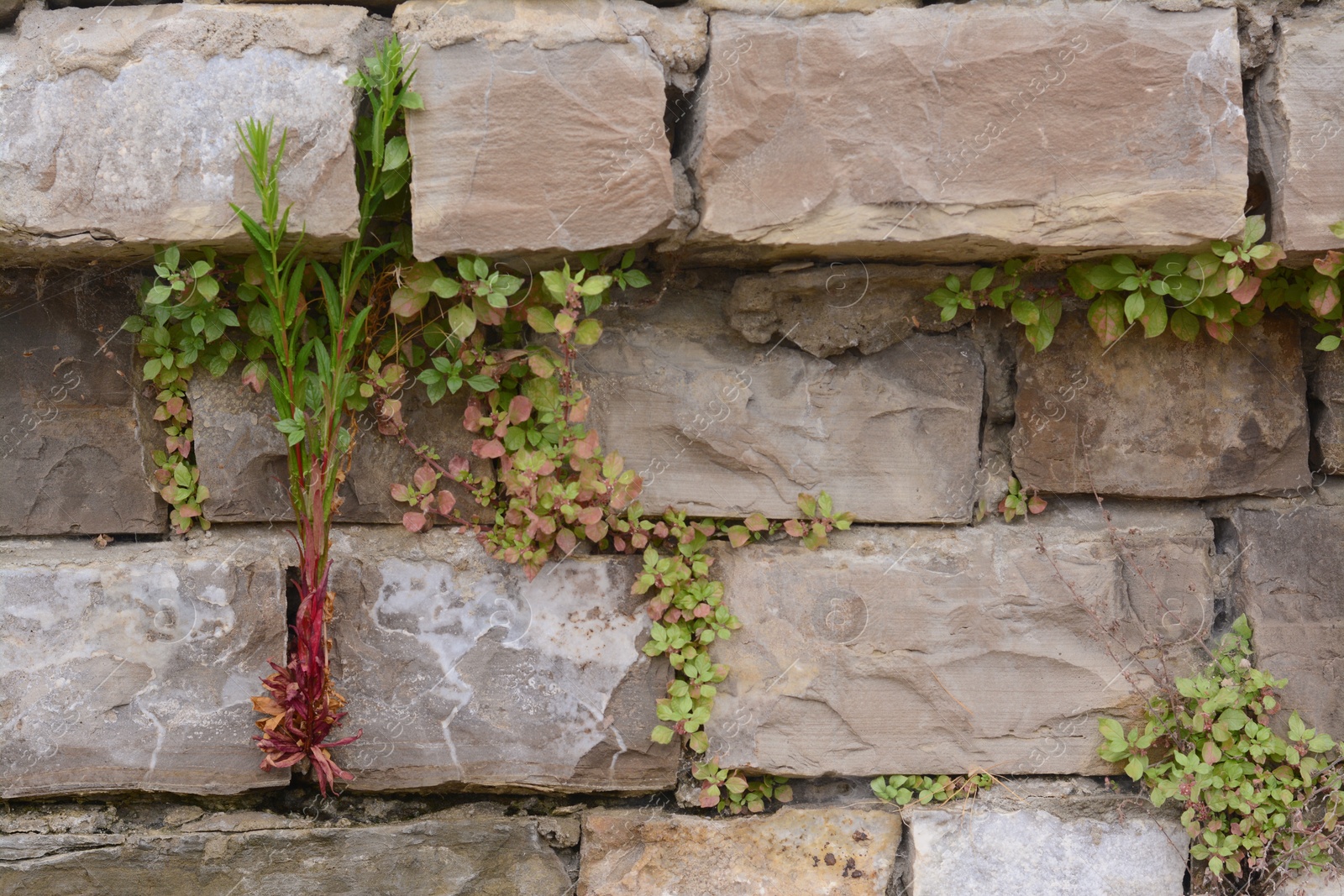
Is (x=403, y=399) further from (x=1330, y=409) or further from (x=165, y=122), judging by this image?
(x=1330, y=409)

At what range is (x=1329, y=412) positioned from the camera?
2041 mm

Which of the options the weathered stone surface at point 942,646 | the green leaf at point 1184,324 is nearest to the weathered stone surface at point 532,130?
the weathered stone surface at point 942,646

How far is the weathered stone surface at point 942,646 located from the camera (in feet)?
6.61

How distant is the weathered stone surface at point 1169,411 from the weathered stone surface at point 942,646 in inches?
6.0

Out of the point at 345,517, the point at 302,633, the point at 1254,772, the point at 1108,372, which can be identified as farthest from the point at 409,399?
the point at 1254,772

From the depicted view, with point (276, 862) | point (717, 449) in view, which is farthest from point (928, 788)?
point (276, 862)

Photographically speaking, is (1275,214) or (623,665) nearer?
(1275,214)

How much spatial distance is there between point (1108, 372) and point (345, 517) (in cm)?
165

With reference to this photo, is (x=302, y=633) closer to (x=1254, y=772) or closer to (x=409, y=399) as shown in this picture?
(x=409, y=399)

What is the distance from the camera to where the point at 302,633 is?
1850 millimetres

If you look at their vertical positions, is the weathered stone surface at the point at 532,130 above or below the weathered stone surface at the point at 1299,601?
above

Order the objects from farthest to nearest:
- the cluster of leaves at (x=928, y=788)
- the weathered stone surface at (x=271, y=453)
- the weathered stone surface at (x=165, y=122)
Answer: the cluster of leaves at (x=928, y=788)
the weathered stone surface at (x=271, y=453)
the weathered stone surface at (x=165, y=122)

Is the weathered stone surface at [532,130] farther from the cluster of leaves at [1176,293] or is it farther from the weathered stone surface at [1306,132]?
the weathered stone surface at [1306,132]

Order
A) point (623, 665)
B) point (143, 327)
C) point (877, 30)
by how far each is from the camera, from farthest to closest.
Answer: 1. point (623, 665)
2. point (143, 327)
3. point (877, 30)
